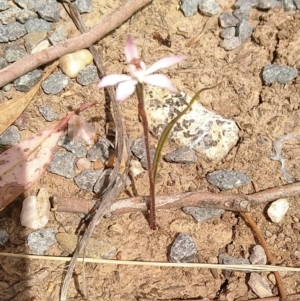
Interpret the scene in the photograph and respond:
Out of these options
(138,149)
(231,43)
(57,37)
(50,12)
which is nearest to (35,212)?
(138,149)

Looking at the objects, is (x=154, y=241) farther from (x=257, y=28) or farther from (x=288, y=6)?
(x=288, y=6)

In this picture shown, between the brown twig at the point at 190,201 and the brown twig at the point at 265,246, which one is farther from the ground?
the brown twig at the point at 190,201

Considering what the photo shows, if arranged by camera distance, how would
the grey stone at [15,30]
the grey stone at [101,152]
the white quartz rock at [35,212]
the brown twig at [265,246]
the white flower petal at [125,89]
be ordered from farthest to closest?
the grey stone at [15,30]
the grey stone at [101,152]
the white quartz rock at [35,212]
the brown twig at [265,246]
the white flower petal at [125,89]

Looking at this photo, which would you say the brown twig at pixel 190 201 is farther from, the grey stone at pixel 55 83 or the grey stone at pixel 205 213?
the grey stone at pixel 55 83

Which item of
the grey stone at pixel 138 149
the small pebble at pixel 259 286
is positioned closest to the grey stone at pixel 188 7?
the grey stone at pixel 138 149

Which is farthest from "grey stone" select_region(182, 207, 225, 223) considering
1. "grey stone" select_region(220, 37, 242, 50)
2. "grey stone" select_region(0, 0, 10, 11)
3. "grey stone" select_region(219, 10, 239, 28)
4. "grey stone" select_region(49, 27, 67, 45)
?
"grey stone" select_region(0, 0, 10, 11)
